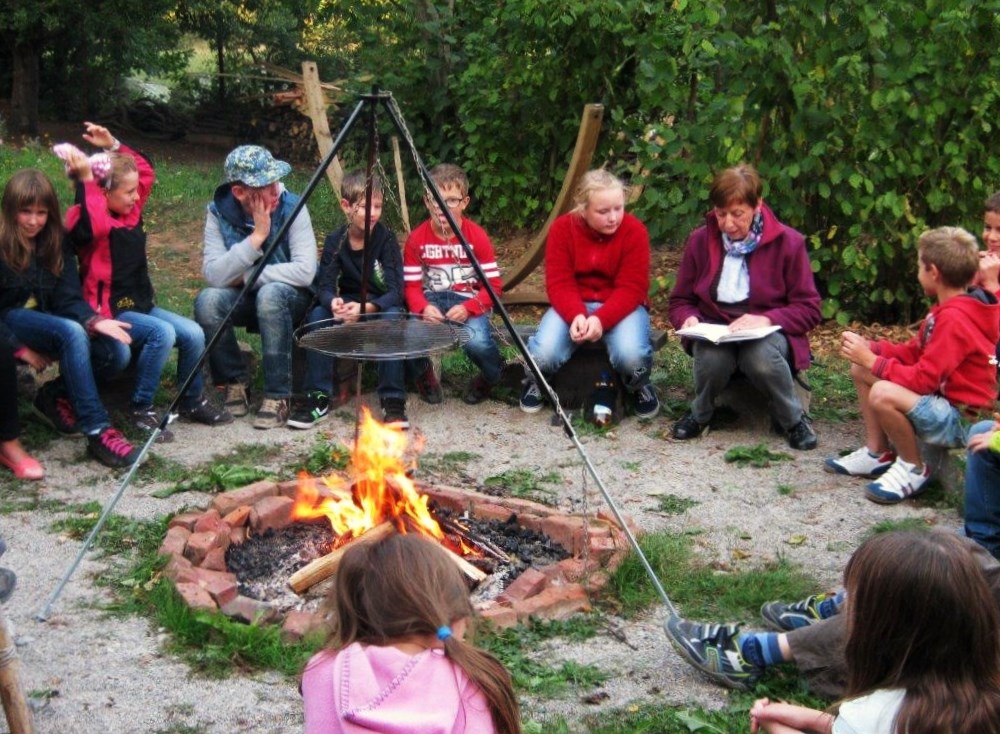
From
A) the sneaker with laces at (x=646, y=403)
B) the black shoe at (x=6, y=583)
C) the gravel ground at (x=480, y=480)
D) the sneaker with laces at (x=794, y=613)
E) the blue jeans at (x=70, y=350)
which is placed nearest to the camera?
the gravel ground at (x=480, y=480)

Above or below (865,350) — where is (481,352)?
below

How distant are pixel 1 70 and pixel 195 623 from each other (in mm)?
15192

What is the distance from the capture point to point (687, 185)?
7.12m

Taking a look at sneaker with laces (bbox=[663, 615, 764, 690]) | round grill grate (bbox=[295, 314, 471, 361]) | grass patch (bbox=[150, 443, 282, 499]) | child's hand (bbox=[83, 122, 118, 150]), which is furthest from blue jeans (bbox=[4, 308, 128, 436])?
sneaker with laces (bbox=[663, 615, 764, 690])

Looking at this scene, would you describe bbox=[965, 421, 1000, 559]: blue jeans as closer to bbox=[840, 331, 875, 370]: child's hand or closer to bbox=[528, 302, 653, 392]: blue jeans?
bbox=[840, 331, 875, 370]: child's hand

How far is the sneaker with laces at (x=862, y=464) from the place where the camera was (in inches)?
204

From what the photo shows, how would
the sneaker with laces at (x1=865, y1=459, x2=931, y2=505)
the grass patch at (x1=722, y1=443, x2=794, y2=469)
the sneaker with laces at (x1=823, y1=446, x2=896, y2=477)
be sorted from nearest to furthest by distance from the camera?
the sneaker with laces at (x1=865, y1=459, x2=931, y2=505)
the sneaker with laces at (x1=823, y1=446, x2=896, y2=477)
the grass patch at (x1=722, y1=443, x2=794, y2=469)

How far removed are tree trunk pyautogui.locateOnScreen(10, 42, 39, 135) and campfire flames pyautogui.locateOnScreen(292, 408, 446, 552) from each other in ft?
40.0

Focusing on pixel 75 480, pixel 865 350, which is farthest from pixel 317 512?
pixel 865 350

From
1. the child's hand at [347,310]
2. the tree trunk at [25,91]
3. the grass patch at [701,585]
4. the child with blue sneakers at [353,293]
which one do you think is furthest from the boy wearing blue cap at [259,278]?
the tree trunk at [25,91]

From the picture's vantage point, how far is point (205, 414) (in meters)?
5.82

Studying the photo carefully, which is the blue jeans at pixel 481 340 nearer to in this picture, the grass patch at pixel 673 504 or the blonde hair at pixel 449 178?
the blonde hair at pixel 449 178

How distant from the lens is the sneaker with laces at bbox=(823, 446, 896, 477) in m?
5.19

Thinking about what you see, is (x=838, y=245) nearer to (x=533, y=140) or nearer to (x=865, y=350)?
(x=865, y=350)
